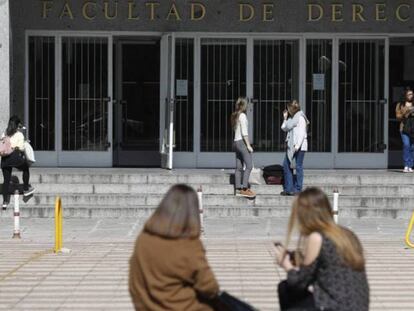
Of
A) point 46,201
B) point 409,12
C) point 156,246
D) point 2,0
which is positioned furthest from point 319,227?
point 409,12

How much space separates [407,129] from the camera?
16.7m

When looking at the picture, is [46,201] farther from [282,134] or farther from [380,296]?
[380,296]

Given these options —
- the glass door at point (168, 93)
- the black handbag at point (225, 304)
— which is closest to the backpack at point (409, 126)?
the glass door at point (168, 93)

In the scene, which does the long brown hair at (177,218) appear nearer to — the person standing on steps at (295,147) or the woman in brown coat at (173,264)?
the woman in brown coat at (173,264)

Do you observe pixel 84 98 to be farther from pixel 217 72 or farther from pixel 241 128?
pixel 241 128

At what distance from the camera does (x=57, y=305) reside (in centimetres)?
820

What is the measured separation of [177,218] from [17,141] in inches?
413

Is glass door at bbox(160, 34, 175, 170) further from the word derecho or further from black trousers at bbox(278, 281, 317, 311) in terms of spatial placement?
black trousers at bbox(278, 281, 317, 311)

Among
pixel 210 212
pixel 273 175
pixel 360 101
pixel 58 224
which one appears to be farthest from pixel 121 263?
pixel 360 101

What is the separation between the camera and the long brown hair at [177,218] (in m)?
4.79

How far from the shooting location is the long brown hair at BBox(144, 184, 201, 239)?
479 cm

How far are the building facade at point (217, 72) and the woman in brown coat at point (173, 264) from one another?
1275 cm

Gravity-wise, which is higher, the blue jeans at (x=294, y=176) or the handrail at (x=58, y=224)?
the blue jeans at (x=294, y=176)

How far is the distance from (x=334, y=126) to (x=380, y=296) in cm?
965
